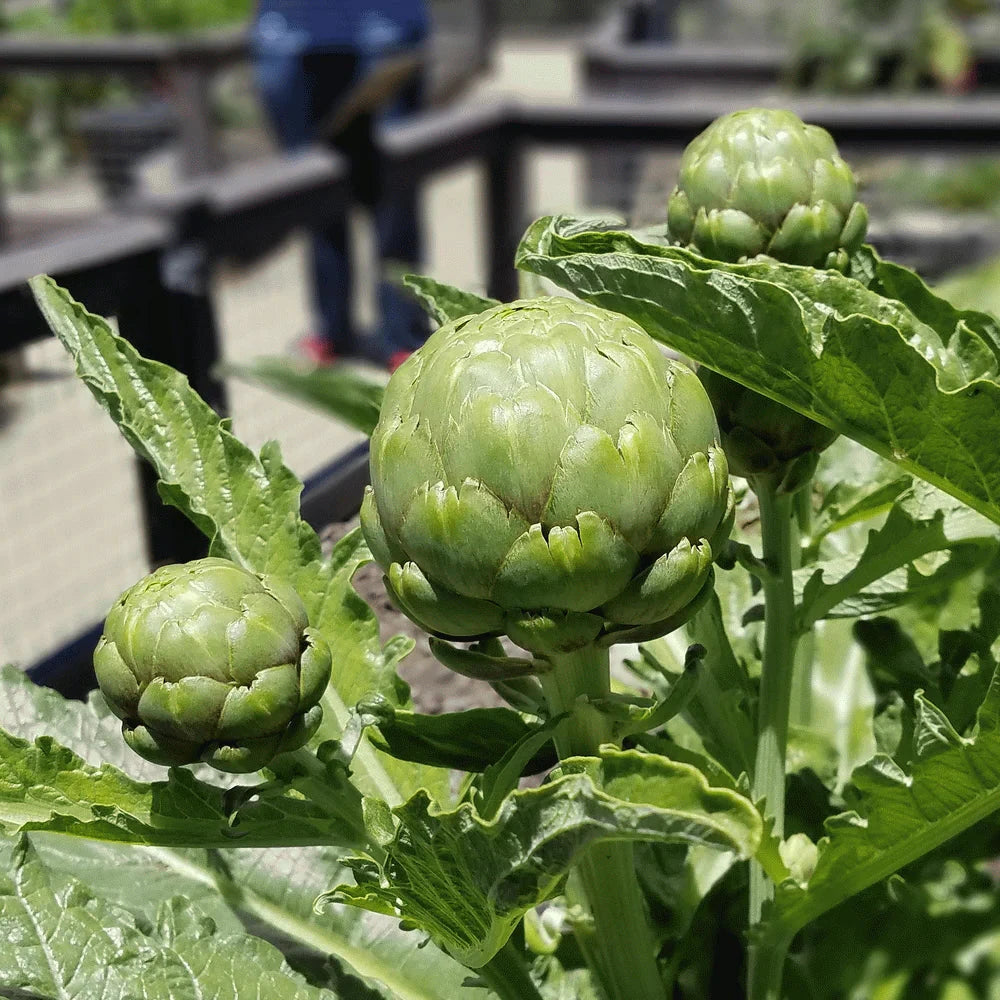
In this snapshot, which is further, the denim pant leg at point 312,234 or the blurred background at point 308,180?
the denim pant leg at point 312,234

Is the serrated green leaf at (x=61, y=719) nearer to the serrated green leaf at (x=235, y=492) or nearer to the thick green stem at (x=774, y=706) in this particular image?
the serrated green leaf at (x=235, y=492)

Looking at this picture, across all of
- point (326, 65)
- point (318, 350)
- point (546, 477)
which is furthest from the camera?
point (326, 65)

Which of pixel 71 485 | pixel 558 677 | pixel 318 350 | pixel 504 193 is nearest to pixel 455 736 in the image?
pixel 558 677

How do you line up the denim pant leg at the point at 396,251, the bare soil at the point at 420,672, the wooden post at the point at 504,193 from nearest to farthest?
the bare soil at the point at 420,672, the denim pant leg at the point at 396,251, the wooden post at the point at 504,193

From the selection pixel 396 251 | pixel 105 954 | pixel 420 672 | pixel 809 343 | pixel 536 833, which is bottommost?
pixel 396 251

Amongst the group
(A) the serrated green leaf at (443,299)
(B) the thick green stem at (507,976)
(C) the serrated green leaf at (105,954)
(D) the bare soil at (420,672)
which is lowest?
(D) the bare soil at (420,672)

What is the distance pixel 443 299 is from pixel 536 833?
0.25 m

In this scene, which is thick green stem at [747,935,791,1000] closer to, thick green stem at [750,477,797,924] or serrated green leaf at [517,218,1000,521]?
thick green stem at [750,477,797,924]

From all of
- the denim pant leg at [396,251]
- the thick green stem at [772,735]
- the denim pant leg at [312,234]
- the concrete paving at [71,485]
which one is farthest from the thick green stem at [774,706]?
the denim pant leg at [312,234]

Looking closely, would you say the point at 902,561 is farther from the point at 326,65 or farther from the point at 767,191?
the point at 326,65

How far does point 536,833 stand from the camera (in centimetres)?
35

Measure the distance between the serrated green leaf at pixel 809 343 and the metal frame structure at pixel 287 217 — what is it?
1.27 feet

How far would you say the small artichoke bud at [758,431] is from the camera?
0.44 m

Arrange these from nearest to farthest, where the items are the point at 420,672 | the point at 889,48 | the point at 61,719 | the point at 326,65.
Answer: the point at 61,719 < the point at 420,672 < the point at 326,65 < the point at 889,48
